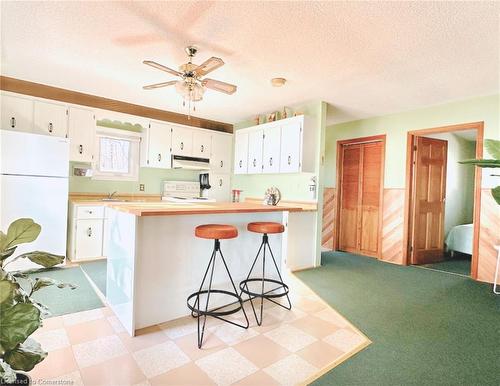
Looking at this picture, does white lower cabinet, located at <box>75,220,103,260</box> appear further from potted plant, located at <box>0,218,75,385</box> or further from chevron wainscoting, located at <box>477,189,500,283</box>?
chevron wainscoting, located at <box>477,189,500,283</box>

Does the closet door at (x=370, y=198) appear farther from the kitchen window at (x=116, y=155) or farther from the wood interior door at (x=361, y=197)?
the kitchen window at (x=116, y=155)

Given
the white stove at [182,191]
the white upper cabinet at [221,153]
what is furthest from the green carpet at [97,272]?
the white upper cabinet at [221,153]

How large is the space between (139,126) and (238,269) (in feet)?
11.2

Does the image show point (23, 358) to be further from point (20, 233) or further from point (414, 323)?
point (414, 323)

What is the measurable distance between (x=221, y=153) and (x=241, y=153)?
0.63 metres

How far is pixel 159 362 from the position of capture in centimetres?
177

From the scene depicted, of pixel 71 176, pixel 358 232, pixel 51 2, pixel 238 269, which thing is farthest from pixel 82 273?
pixel 358 232

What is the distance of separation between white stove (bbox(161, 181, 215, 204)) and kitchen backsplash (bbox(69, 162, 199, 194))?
3.9 inches

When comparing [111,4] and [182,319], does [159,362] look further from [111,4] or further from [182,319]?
[111,4]

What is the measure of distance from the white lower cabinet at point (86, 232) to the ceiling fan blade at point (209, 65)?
8.68ft

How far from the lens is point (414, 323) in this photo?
95.7 inches

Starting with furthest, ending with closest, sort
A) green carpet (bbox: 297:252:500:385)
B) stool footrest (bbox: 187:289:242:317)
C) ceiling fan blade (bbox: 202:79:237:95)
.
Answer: ceiling fan blade (bbox: 202:79:237:95) → stool footrest (bbox: 187:289:242:317) → green carpet (bbox: 297:252:500:385)

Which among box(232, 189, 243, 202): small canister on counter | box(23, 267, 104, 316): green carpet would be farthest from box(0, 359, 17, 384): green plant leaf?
box(232, 189, 243, 202): small canister on counter

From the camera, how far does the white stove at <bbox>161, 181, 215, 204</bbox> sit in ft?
17.4
